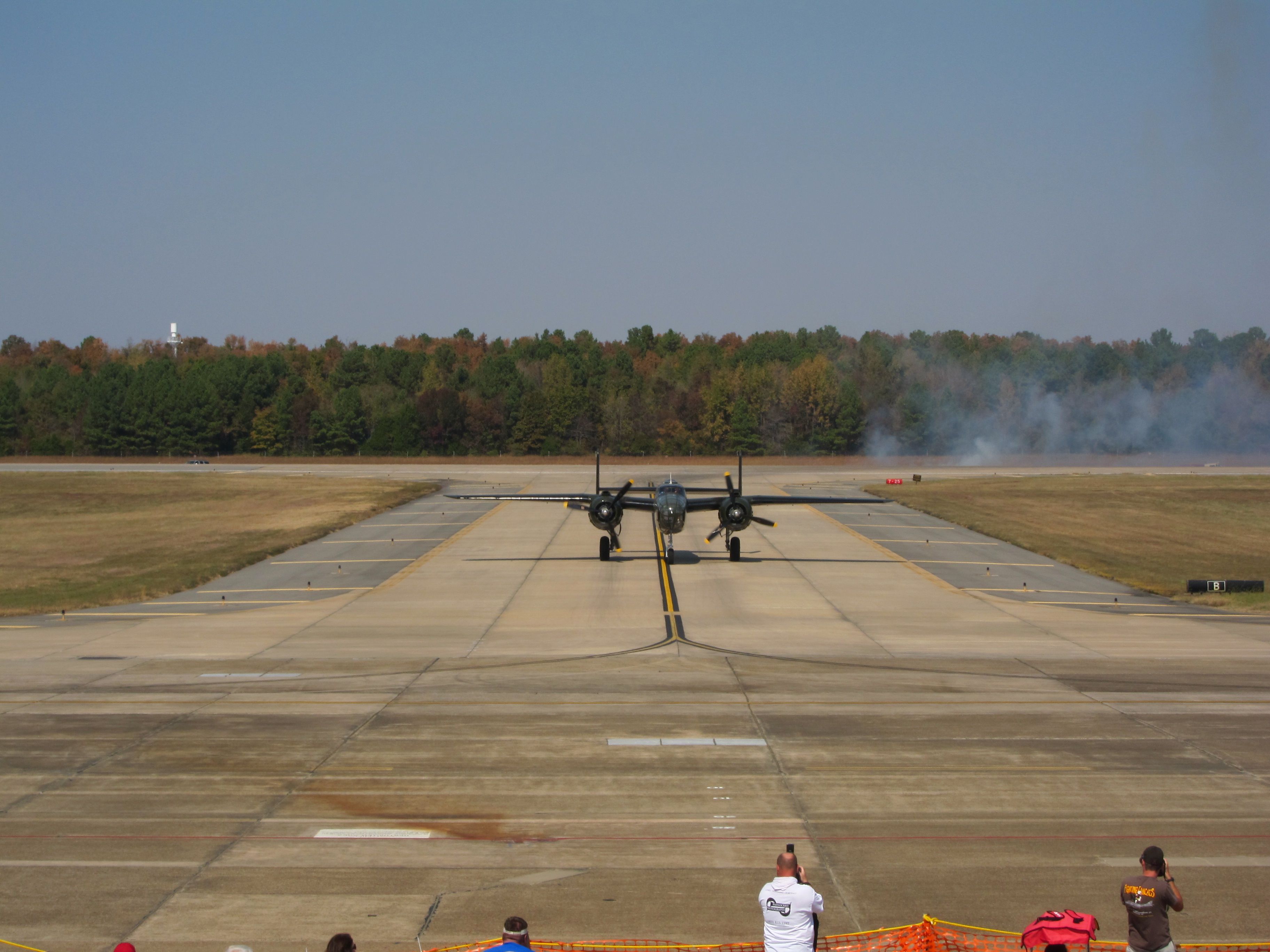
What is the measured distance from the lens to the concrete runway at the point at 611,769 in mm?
13406

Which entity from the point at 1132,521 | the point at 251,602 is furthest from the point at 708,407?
the point at 251,602

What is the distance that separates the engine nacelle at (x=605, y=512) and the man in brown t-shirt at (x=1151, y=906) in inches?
1449

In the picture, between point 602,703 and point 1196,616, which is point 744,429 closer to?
point 1196,616

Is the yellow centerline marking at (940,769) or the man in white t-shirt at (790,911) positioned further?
the yellow centerline marking at (940,769)

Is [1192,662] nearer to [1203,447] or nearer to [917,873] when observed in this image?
[917,873]

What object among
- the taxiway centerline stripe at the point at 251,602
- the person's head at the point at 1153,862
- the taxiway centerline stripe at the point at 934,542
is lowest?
the taxiway centerline stripe at the point at 251,602

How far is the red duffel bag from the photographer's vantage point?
8734 mm

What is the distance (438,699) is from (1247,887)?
16.3 meters

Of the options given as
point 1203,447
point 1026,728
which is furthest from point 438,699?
point 1203,447

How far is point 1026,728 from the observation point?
21.7 m

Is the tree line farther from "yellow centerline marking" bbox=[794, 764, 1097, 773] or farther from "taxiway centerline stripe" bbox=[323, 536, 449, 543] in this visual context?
"yellow centerline marking" bbox=[794, 764, 1097, 773]

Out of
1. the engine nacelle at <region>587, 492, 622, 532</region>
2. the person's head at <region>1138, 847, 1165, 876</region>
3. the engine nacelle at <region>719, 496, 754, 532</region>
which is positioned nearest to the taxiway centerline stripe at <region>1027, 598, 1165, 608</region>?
the engine nacelle at <region>719, 496, 754, 532</region>

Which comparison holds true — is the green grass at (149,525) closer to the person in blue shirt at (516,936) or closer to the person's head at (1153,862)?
the person in blue shirt at (516,936)

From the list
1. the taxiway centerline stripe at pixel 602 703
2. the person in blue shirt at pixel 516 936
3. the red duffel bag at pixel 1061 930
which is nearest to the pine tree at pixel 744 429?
the taxiway centerline stripe at pixel 602 703
